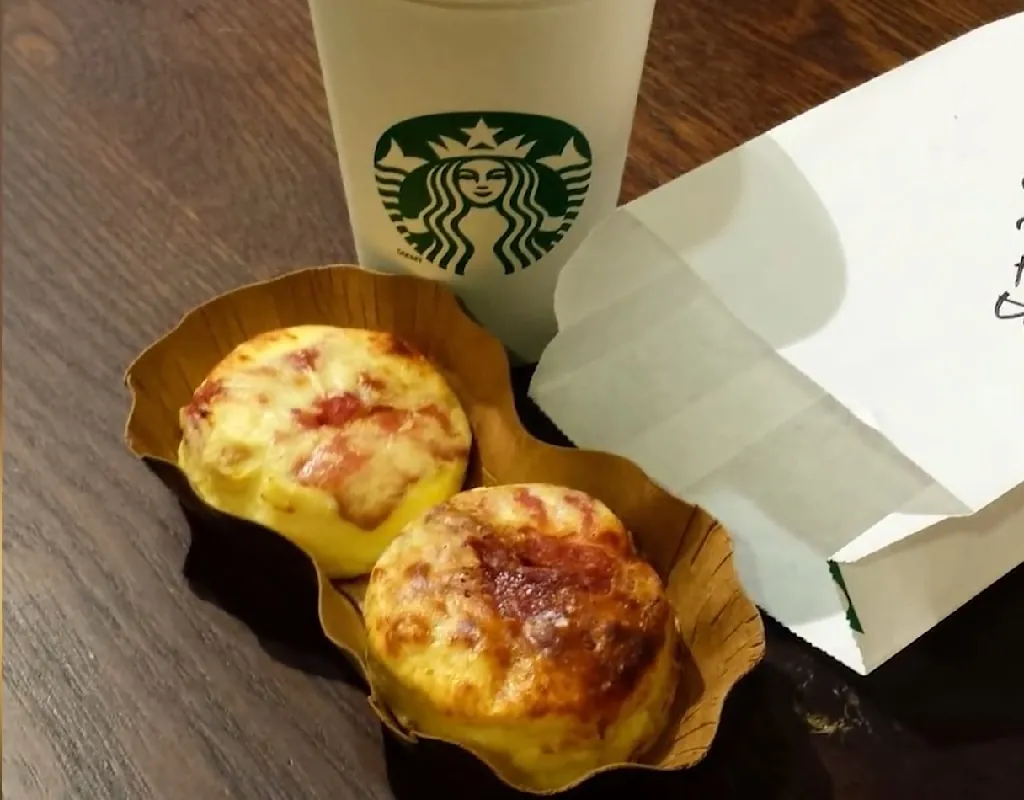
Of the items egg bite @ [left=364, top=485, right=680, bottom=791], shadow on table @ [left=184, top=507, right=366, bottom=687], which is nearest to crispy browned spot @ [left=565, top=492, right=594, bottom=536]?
egg bite @ [left=364, top=485, right=680, bottom=791]

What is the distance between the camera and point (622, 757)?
16.1 inches

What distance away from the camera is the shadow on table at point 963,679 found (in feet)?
1.48

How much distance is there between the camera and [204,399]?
0.50m

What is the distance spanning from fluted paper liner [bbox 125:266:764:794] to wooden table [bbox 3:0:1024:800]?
0.03 m

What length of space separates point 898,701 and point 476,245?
0.27 metres

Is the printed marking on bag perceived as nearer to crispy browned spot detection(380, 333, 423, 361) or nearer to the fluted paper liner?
the fluted paper liner

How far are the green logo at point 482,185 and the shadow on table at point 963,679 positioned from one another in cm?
24

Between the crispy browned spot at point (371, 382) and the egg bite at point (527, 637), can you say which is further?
the crispy browned spot at point (371, 382)

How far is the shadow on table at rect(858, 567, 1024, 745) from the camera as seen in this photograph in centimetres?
45

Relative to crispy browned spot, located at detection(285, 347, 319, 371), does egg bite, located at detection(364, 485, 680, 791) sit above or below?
below

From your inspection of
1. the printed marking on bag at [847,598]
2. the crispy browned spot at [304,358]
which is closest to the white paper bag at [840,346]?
the printed marking on bag at [847,598]

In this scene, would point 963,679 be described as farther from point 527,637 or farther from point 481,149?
point 481,149

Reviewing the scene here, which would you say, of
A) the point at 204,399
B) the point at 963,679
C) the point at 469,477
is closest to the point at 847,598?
the point at 963,679

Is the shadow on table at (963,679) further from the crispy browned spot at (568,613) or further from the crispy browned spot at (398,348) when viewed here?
the crispy browned spot at (398,348)
